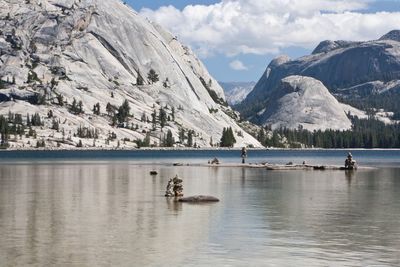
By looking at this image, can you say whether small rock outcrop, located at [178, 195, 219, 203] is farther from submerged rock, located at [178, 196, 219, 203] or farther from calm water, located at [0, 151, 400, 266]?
calm water, located at [0, 151, 400, 266]

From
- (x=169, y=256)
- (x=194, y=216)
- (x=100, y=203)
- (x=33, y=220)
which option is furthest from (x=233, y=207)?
(x=169, y=256)

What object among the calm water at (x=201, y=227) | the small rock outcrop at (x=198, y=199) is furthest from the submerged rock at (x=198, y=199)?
the calm water at (x=201, y=227)

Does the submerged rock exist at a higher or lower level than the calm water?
higher

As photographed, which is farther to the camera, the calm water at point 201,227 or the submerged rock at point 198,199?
the submerged rock at point 198,199

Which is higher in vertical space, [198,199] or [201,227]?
[198,199]

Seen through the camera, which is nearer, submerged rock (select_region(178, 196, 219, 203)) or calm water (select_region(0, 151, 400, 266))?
calm water (select_region(0, 151, 400, 266))

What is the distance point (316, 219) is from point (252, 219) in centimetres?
491

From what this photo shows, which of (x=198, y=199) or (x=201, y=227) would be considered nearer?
(x=201, y=227)

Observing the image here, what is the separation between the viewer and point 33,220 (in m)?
54.4

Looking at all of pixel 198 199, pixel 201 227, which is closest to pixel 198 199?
pixel 198 199

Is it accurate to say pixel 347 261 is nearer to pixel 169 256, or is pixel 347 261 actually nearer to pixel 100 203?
pixel 169 256

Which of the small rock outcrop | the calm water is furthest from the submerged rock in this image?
the calm water

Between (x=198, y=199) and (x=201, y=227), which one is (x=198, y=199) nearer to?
A: (x=198, y=199)

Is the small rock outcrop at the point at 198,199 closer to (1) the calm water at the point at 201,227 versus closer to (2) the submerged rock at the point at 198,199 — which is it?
(2) the submerged rock at the point at 198,199
